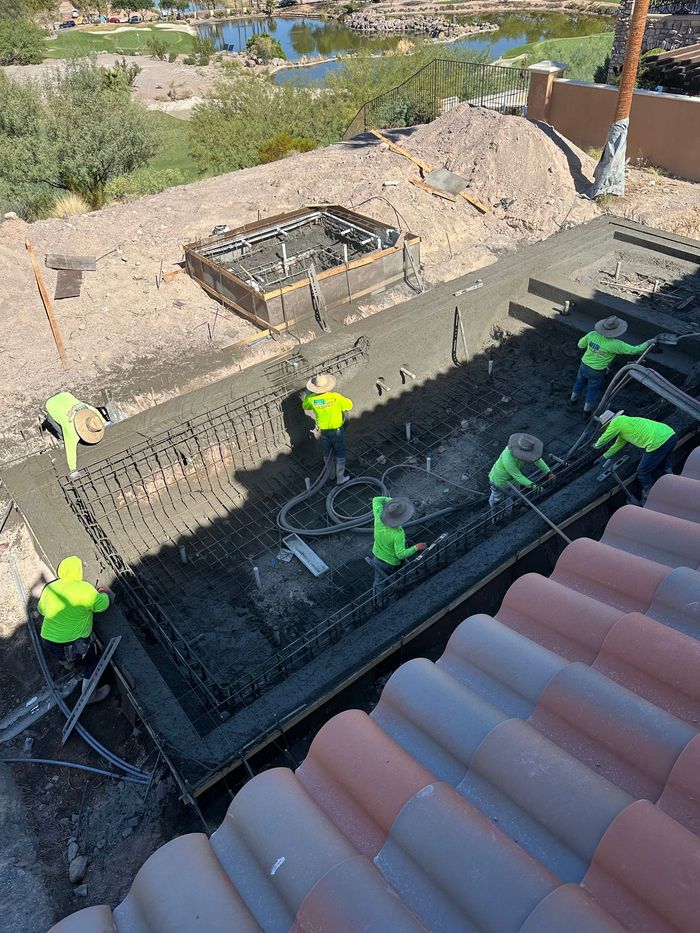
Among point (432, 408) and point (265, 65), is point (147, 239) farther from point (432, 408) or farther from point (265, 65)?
point (265, 65)

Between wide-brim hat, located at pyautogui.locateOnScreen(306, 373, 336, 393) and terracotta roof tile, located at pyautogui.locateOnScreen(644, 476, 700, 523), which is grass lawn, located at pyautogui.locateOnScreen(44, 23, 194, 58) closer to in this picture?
wide-brim hat, located at pyautogui.locateOnScreen(306, 373, 336, 393)

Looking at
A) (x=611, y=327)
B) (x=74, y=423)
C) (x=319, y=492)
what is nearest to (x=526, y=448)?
(x=611, y=327)

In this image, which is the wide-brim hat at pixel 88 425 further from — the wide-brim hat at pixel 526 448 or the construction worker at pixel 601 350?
the construction worker at pixel 601 350

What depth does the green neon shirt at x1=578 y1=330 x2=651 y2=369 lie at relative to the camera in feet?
26.3

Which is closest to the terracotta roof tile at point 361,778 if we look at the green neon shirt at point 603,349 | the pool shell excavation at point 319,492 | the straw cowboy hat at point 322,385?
the pool shell excavation at point 319,492

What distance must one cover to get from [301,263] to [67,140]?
11.7 m

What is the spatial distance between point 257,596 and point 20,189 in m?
17.0

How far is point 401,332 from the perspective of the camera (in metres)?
9.39

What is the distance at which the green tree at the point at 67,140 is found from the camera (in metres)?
18.3

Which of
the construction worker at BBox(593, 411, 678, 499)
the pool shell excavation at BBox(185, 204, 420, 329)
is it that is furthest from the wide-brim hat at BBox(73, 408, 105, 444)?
the construction worker at BBox(593, 411, 678, 499)

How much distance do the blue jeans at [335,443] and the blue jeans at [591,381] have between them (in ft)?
11.6

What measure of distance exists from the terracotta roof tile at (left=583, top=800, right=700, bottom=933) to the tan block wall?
1697cm

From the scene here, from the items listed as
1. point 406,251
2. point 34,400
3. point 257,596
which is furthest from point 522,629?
point 406,251

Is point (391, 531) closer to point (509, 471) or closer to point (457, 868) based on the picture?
point (509, 471)
